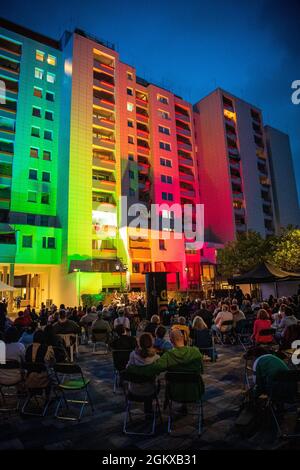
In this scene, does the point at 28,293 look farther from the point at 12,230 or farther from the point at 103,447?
the point at 103,447

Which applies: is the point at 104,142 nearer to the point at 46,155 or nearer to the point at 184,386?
the point at 46,155

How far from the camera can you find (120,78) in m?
42.2

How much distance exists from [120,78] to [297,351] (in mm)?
44210

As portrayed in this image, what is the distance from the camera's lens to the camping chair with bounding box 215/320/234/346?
1117 centimetres

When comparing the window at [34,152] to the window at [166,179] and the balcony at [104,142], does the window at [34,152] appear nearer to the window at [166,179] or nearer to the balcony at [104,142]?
the balcony at [104,142]

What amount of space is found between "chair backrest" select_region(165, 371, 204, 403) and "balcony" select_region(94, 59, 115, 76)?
43.1 metres

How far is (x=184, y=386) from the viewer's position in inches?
183

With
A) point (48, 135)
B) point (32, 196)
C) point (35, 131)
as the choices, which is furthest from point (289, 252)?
point (35, 131)

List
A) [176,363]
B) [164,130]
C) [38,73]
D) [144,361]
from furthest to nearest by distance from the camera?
[164,130]
[38,73]
[144,361]
[176,363]

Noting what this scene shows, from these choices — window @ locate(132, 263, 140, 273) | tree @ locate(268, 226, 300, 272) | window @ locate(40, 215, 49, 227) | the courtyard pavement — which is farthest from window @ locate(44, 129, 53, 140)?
the courtyard pavement

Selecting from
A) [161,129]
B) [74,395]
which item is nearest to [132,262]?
[161,129]

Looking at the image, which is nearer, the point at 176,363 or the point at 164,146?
the point at 176,363

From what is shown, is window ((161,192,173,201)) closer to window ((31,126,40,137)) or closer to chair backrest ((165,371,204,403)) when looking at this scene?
window ((31,126,40,137))

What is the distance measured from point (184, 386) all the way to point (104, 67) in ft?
144
